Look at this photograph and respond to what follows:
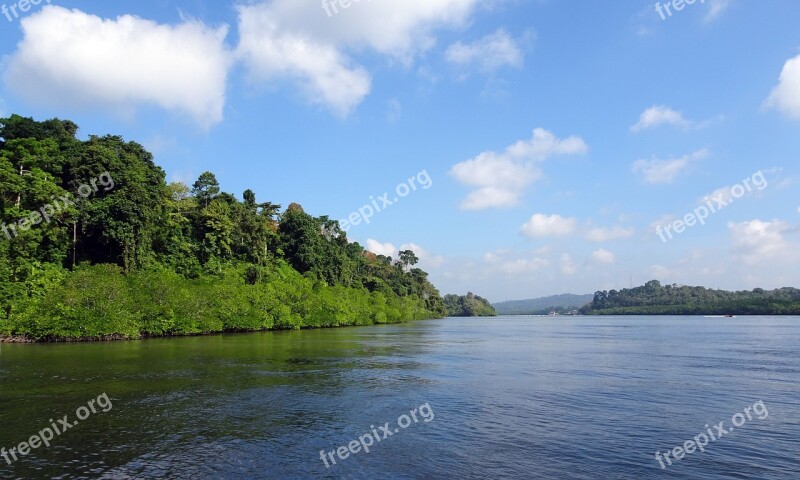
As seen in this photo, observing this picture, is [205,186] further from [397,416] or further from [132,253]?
[397,416]

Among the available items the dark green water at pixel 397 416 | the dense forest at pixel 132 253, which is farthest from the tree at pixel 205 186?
the dark green water at pixel 397 416

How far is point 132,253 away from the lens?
201ft

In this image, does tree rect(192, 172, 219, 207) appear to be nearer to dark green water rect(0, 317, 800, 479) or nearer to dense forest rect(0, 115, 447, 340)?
dense forest rect(0, 115, 447, 340)

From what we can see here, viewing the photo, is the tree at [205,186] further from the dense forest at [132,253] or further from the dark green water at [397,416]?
the dark green water at [397,416]

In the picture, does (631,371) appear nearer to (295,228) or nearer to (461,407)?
(461,407)

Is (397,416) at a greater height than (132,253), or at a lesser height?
lesser

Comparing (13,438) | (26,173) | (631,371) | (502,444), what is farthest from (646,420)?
(26,173)

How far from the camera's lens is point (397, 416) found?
1848 cm

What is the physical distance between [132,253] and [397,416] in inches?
2145

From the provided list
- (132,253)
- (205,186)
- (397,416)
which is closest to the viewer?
(397,416)

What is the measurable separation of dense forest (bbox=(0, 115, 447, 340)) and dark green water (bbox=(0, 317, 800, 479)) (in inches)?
658

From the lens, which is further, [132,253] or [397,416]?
[132,253]

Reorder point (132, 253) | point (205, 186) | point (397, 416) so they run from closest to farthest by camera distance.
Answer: point (397, 416) < point (132, 253) < point (205, 186)

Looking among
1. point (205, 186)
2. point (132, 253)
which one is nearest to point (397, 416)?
point (132, 253)
